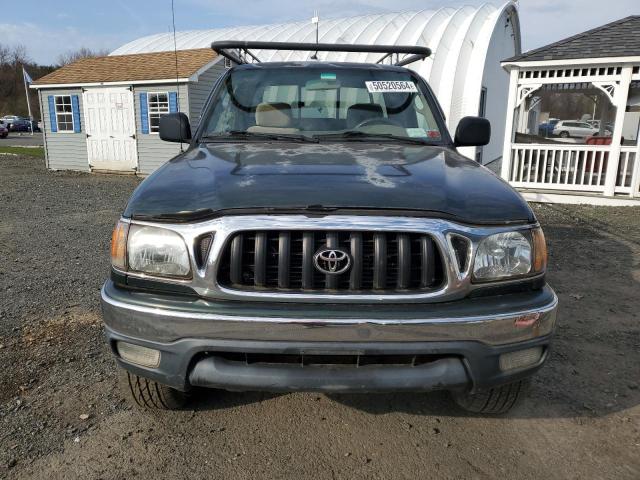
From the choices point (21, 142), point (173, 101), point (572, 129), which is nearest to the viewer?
point (173, 101)

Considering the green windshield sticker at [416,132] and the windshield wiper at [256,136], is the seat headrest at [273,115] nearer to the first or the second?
the windshield wiper at [256,136]

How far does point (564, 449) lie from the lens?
2543 millimetres

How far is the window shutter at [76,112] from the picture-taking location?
17578 mm

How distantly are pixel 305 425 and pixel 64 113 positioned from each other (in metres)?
18.9

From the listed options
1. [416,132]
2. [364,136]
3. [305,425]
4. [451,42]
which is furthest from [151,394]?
[451,42]

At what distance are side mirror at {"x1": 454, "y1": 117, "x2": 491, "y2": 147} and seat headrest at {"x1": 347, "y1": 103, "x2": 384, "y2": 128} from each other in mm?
586

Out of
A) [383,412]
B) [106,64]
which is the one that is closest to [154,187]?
[383,412]

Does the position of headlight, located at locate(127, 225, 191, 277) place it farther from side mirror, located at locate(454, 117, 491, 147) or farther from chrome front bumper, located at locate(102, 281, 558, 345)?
side mirror, located at locate(454, 117, 491, 147)

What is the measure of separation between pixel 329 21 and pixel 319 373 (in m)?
21.4

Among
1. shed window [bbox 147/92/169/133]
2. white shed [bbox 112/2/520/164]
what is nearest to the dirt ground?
white shed [bbox 112/2/520/164]

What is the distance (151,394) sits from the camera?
262 cm

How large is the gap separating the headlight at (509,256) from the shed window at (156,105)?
1561cm

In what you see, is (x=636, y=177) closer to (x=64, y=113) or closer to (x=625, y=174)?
(x=625, y=174)

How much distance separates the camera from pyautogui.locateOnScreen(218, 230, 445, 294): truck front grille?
6.76 feet
